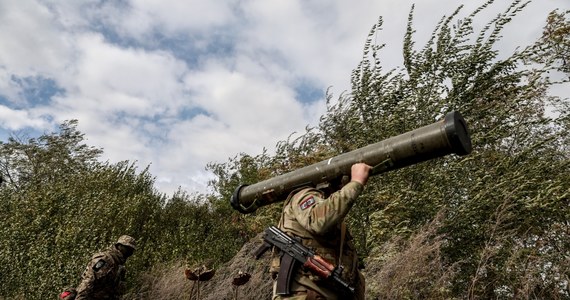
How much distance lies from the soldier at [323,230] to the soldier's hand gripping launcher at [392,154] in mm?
140

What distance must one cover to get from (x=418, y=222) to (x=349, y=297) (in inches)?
219

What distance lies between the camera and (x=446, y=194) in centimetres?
820

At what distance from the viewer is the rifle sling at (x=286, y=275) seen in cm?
313

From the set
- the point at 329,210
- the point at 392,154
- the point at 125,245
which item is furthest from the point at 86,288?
the point at 392,154

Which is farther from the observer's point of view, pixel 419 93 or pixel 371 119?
pixel 371 119

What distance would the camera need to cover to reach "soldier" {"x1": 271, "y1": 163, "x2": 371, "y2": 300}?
9.89 ft

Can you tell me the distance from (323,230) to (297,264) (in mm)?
389

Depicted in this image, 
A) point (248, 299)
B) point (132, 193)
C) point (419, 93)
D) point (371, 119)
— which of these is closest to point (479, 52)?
point (419, 93)

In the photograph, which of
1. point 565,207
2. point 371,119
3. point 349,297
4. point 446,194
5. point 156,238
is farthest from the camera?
point 156,238

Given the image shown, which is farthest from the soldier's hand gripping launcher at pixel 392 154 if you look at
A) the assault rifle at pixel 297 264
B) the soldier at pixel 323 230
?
the assault rifle at pixel 297 264

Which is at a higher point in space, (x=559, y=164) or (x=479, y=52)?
(x=479, y=52)

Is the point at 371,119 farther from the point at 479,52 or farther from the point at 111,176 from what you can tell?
the point at 111,176

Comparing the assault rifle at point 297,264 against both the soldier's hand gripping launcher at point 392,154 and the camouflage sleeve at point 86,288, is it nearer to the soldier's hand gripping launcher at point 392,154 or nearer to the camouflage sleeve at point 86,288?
the soldier's hand gripping launcher at point 392,154

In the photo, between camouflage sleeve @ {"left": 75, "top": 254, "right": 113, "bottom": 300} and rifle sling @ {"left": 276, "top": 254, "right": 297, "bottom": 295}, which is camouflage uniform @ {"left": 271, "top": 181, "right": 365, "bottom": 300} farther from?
camouflage sleeve @ {"left": 75, "top": 254, "right": 113, "bottom": 300}
